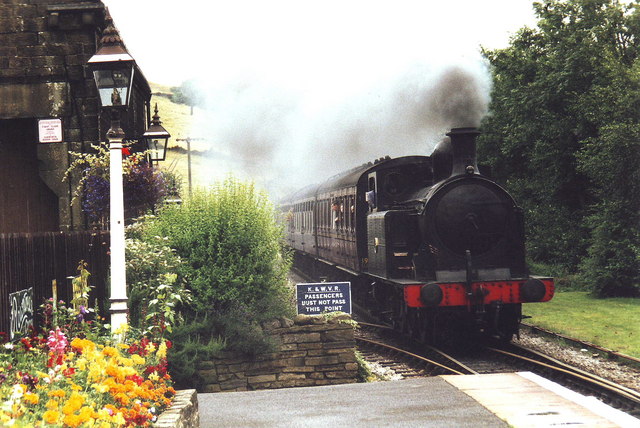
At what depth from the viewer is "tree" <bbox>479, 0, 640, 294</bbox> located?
868 inches

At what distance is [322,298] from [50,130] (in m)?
5.29

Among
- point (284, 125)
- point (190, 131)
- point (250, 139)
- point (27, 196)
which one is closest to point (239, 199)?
point (27, 196)

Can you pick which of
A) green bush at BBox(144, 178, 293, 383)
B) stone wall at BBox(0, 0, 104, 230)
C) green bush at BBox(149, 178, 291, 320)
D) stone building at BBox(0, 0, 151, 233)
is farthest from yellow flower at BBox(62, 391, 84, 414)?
stone wall at BBox(0, 0, 104, 230)

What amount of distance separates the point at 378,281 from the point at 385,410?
25.8 feet

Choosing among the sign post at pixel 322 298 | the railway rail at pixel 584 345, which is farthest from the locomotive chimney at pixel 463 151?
the railway rail at pixel 584 345

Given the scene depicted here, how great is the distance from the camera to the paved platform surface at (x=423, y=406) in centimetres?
664

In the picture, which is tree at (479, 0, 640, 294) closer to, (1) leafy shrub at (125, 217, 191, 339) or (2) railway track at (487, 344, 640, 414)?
(2) railway track at (487, 344, 640, 414)

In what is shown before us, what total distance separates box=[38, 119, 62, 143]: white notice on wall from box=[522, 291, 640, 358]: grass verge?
971 centimetres

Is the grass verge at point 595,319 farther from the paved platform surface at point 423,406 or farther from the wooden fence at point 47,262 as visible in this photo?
the wooden fence at point 47,262

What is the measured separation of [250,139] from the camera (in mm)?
33688

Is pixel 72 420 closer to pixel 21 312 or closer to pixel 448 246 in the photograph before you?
pixel 21 312

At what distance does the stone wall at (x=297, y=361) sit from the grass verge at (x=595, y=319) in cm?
500

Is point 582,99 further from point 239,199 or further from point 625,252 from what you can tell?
point 239,199

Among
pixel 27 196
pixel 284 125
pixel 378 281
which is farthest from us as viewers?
pixel 284 125
